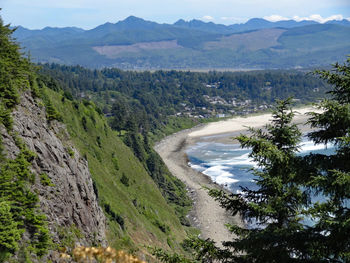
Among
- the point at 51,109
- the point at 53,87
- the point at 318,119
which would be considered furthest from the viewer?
the point at 53,87

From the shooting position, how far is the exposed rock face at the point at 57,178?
2698cm

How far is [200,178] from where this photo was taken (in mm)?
106875

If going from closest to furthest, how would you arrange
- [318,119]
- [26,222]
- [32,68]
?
[318,119], [26,222], [32,68]

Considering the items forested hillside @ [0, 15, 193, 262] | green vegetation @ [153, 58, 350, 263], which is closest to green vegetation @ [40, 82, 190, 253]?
forested hillside @ [0, 15, 193, 262]

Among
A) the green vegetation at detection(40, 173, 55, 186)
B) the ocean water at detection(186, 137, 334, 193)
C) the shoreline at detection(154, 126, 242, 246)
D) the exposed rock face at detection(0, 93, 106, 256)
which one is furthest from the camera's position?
the ocean water at detection(186, 137, 334, 193)

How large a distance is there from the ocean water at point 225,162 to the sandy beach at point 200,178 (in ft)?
10.5

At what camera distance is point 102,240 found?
116 ft

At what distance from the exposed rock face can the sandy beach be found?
1167 centimetres

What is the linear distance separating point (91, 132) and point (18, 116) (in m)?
42.8

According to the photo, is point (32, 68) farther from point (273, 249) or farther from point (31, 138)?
point (273, 249)

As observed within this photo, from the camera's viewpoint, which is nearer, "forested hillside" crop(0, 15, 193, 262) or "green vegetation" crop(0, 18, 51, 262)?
"green vegetation" crop(0, 18, 51, 262)

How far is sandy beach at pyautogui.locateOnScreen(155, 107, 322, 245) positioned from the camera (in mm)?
73562

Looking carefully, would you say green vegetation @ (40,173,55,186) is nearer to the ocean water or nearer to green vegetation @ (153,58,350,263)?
green vegetation @ (153,58,350,263)

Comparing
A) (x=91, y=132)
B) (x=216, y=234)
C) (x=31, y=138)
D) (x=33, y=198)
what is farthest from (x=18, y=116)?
(x=216, y=234)
